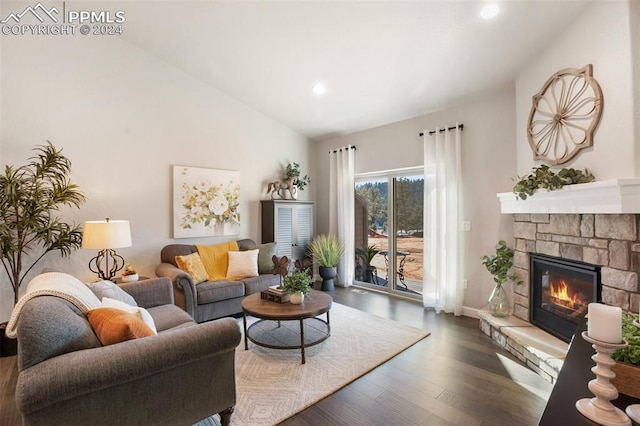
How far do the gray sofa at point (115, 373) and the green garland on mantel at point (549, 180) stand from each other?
2722 mm

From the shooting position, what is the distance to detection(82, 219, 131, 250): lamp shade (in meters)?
2.79

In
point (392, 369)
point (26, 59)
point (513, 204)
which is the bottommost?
point (392, 369)

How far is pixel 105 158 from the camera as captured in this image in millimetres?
3414

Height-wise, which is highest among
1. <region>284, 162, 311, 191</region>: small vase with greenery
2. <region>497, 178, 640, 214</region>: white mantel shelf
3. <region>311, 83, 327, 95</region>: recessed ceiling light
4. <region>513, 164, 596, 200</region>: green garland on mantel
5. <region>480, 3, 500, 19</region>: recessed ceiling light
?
<region>311, 83, 327, 95</region>: recessed ceiling light

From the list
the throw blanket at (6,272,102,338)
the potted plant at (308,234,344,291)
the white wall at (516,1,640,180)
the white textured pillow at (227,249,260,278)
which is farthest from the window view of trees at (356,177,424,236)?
the throw blanket at (6,272,102,338)

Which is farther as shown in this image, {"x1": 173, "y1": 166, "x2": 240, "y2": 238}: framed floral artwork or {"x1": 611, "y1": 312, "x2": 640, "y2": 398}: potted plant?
{"x1": 173, "y1": 166, "x2": 240, "y2": 238}: framed floral artwork

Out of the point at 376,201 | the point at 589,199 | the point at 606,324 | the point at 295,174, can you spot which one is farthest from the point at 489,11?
the point at 295,174

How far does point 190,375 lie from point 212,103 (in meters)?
3.80

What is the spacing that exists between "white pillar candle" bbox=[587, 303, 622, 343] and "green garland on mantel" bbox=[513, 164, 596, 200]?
6.32 ft

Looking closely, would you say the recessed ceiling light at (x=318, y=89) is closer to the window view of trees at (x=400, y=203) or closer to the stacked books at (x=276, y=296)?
the window view of trees at (x=400, y=203)

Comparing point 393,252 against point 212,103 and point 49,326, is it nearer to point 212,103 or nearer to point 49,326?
point 212,103

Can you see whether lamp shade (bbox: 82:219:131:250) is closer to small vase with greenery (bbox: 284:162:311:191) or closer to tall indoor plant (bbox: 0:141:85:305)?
tall indoor plant (bbox: 0:141:85:305)

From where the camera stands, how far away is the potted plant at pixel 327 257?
194 inches

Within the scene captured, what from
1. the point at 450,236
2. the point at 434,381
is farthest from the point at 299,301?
the point at 450,236
